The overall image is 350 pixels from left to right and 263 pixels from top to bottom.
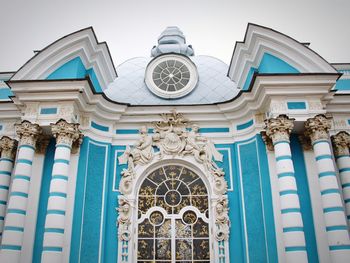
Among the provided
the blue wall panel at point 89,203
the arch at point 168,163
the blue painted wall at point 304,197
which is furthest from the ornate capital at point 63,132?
the blue painted wall at point 304,197

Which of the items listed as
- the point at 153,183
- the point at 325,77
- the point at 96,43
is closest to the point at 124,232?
the point at 153,183

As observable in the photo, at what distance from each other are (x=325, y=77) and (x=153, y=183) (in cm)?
532

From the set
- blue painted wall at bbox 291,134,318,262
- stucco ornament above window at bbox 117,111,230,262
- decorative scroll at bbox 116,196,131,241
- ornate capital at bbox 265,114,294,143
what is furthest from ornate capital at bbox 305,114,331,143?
decorative scroll at bbox 116,196,131,241

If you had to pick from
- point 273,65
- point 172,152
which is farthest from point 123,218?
point 273,65

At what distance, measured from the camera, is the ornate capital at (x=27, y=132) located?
31.0 feet

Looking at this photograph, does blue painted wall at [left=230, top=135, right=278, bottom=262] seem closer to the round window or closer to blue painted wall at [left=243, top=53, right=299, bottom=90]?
blue painted wall at [left=243, top=53, right=299, bottom=90]

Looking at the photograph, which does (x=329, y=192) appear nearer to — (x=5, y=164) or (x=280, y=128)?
(x=280, y=128)

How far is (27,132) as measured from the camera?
9.48 metres

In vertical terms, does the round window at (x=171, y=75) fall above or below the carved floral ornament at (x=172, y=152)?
above

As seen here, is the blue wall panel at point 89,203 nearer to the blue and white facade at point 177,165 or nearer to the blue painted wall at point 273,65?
the blue and white facade at point 177,165

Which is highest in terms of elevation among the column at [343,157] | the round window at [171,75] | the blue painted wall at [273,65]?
the round window at [171,75]

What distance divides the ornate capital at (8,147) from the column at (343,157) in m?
8.66

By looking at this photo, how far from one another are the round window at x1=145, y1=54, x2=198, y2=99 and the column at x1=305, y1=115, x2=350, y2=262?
4241 millimetres

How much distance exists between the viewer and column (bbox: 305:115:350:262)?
820cm
